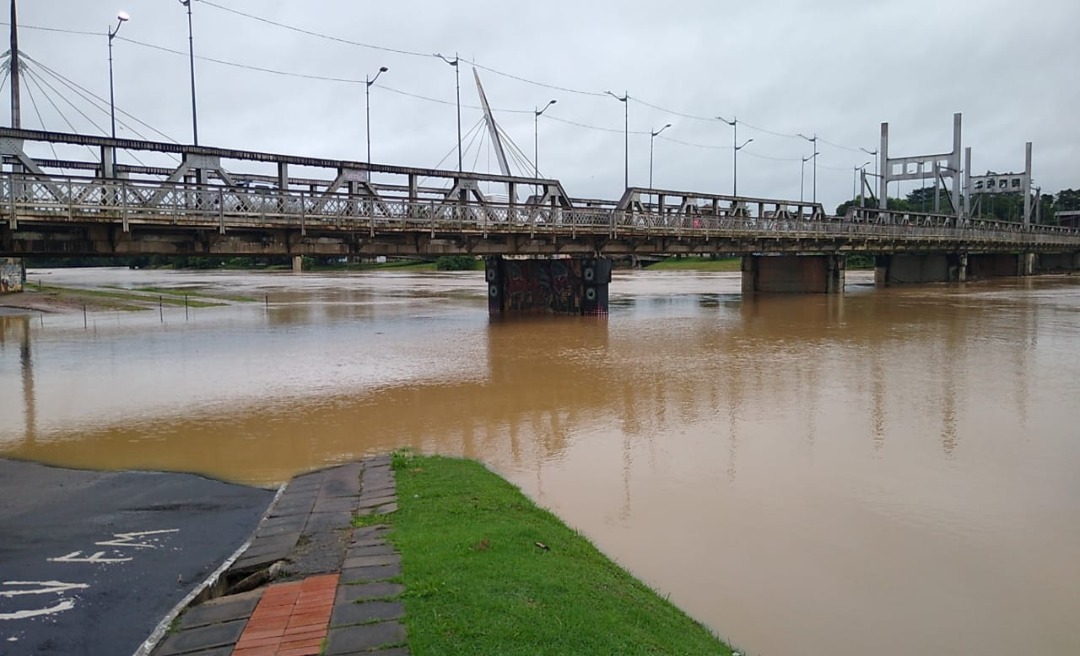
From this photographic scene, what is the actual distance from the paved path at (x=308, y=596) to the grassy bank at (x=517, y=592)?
9.1 inches

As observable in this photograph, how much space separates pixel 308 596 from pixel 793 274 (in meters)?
61.5

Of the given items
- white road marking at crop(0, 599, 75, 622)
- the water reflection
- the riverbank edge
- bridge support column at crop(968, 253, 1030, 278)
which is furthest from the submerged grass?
bridge support column at crop(968, 253, 1030, 278)

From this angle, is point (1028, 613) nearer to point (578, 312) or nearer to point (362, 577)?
point (362, 577)

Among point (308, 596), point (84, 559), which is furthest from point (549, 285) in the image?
point (308, 596)

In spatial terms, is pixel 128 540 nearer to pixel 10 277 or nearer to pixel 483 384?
pixel 483 384

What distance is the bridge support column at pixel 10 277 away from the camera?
199ft

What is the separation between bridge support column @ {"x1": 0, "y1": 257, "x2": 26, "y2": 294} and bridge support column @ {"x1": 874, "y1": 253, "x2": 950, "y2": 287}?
7824cm

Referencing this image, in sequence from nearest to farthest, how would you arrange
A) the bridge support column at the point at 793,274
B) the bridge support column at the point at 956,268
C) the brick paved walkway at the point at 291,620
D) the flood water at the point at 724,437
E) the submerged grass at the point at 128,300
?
the brick paved walkway at the point at 291,620
the flood water at the point at 724,437
the submerged grass at the point at 128,300
the bridge support column at the point at 793,274
the bridge support column at the point at 956,268

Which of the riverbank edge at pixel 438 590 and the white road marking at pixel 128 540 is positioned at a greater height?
the riverbank edge at pixel 438 590

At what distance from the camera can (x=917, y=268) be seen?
8156cm

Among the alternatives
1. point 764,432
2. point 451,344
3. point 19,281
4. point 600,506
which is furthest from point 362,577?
point 19,281

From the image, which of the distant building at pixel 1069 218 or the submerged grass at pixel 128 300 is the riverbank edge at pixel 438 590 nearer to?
the submerged grass at pixel 128 300

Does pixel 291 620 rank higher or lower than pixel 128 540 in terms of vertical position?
higher

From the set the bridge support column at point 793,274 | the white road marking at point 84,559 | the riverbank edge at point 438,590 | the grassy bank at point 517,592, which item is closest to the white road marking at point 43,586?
the white road marking at point 84,559
